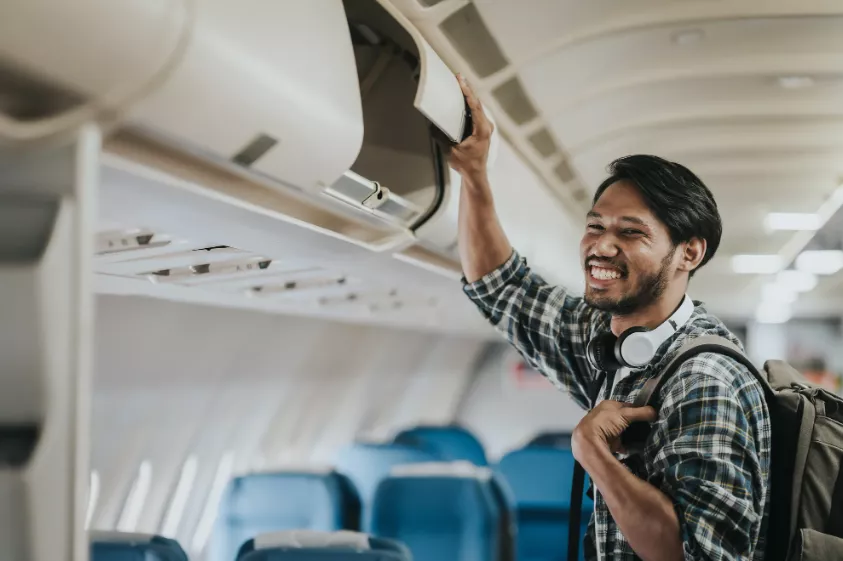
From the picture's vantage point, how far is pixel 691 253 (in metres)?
2.04

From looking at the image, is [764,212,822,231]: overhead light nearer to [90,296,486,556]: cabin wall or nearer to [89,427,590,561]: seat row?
[89,427,590,561]: seat row

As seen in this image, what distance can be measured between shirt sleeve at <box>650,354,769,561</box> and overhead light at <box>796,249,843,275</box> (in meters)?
4.51

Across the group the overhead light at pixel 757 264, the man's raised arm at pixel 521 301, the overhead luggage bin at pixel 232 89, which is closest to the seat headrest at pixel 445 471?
the man's raised arm at pixel 521 301

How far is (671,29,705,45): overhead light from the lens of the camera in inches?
110

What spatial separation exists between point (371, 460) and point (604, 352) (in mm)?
3370

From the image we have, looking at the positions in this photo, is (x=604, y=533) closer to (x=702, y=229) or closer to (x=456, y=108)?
(x=702, y=229)

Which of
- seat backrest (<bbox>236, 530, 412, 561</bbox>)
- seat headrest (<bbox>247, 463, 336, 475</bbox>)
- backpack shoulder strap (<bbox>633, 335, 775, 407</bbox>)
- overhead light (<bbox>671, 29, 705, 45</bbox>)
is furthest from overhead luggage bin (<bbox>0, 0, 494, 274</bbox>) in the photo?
seat headrest (<bbox>247, 463, 336, 475</bbox>)

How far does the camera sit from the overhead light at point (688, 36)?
9.21ft

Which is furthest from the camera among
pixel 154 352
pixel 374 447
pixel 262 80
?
pixel 374 447

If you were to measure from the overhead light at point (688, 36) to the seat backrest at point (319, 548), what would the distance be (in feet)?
6.32

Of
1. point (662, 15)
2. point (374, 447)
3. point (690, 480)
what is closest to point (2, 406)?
point (690, 480)

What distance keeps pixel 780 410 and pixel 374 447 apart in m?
3.61

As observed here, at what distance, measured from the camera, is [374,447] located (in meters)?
5.18

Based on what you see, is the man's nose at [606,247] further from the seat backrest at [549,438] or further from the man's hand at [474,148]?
the seat backrest at [549,438]
